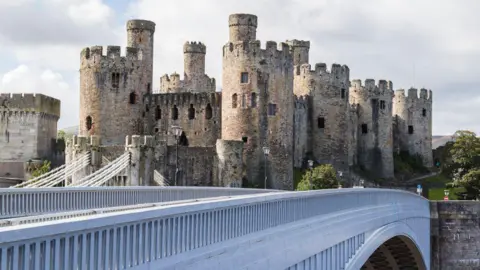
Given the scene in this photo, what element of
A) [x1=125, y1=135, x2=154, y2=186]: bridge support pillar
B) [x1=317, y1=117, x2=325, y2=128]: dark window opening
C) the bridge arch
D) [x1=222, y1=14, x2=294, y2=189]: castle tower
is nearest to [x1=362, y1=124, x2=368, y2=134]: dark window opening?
[x1=317, y1=117, x2=325, y2=128]: dark window opening

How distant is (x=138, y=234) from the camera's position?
10.2 metres

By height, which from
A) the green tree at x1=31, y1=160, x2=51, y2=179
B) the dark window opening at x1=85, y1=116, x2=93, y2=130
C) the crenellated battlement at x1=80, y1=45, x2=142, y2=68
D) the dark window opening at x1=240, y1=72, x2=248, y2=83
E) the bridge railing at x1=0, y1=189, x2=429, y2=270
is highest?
the crenellated battlement at x1=80, y1=45, x2=142, y2=68

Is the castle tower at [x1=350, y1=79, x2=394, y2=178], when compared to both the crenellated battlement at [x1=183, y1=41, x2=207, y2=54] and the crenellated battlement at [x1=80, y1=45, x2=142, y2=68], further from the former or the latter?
the crenellated battlement at [x1=80, y1=45, x2=142, y2=68]

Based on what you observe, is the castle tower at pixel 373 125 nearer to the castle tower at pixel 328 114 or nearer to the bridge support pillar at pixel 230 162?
the castle tower at pixel 328 114

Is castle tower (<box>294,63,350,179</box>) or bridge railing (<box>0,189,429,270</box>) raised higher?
castle tower (<box>294,63,350,179</box>)

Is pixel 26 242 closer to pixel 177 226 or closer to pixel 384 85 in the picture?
pixel 177 226

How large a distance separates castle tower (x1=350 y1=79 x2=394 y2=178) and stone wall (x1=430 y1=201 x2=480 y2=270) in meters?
30.0

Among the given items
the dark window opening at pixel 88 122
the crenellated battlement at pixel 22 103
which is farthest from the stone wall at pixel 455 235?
the crenellated battlement at pixel 22 103

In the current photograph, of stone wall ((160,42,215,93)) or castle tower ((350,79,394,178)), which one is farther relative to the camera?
castle tower ((350,79,394,178))

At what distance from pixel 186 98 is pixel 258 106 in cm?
789

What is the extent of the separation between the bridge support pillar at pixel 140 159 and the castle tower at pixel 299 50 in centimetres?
2815

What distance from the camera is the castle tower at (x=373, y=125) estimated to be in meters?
79.9

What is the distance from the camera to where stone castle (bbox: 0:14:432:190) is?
188 ft

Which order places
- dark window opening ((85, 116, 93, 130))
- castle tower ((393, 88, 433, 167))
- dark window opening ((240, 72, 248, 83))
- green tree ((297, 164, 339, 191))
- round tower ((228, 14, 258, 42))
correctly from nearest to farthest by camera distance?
green tree ((297, 164, 339, 191))
dark window opening ((240, 72, 248, 83))
round tower ((228, 14, 258, 42))
dark window opening ((85, 116, 93, 130))
castle tower ((393, 88, 433, 167))
